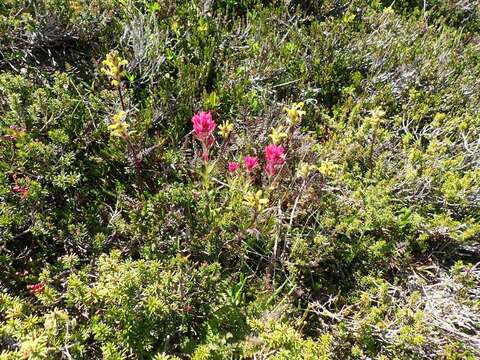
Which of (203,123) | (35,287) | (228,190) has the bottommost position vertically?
(35,287)

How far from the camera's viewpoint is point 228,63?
→ 3428 millimetres

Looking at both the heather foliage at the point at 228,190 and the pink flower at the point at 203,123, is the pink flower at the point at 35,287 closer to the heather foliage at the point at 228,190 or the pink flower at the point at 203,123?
the heather foliage at the point at 228,190

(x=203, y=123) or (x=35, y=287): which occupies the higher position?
(x=203, y=123)

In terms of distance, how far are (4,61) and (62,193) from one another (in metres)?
1.24

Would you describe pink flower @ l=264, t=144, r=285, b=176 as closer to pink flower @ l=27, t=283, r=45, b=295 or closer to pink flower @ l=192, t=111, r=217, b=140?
pink flower @ l=192, t=111, r=217, b=140

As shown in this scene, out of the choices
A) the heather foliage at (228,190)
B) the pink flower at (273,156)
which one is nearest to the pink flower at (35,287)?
the heather foliage at (228,190)

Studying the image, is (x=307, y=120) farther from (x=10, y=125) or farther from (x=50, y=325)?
(x=50, y=325)

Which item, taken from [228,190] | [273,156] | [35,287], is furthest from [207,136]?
[35,287]

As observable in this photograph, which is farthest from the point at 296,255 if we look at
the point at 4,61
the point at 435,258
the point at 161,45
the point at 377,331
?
the point at 4,61

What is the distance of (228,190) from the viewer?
2.86 m

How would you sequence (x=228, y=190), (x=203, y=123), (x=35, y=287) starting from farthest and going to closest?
(x=228, y=190)
(x=203, y=123)
(x=35, y=287)

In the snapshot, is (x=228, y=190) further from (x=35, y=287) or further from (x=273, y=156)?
(x=35, y=287)

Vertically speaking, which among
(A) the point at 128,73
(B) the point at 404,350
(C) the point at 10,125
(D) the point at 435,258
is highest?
(A) the point at 128,73

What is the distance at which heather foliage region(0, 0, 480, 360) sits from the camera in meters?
2.23
